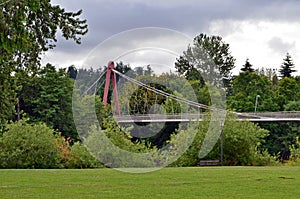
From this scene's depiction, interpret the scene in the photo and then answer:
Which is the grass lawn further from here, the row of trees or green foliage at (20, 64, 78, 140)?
green foliage at (20, 64, 78, 140)

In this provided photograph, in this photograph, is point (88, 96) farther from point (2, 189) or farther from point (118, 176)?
point (2, 189)

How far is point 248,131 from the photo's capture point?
2784 cm

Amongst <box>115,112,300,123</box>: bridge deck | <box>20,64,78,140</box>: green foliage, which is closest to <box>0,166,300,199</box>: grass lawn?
<box>115,112,300,123</box>: bridge deck

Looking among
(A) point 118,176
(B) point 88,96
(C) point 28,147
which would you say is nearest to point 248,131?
(B) point 88,96

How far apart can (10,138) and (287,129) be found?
28.3 meters

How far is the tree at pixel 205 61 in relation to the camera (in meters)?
25.3

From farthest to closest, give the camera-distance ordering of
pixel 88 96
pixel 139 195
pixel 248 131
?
pixel 248 131 < pixel 88 96 < pixel 139 195

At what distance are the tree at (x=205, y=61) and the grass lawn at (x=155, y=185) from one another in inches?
293

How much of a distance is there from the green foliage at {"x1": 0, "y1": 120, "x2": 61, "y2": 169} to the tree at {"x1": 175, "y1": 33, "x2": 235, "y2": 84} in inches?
247

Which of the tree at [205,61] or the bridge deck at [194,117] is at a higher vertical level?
the tree at [205,61]

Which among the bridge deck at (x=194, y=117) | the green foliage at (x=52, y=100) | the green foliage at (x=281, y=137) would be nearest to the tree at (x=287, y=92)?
the green foliage at (x=281, y=137)

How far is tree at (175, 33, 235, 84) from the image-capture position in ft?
83.1

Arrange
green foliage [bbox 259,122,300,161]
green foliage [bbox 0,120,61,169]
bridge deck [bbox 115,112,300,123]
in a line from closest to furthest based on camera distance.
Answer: green foliage [bbox 0,120,61,169] < bridge deck [bbox 115,112,300,123] < green foliage [bbox 259,122,300,161]

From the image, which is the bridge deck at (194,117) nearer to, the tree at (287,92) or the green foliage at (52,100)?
the tree at (287,92)
